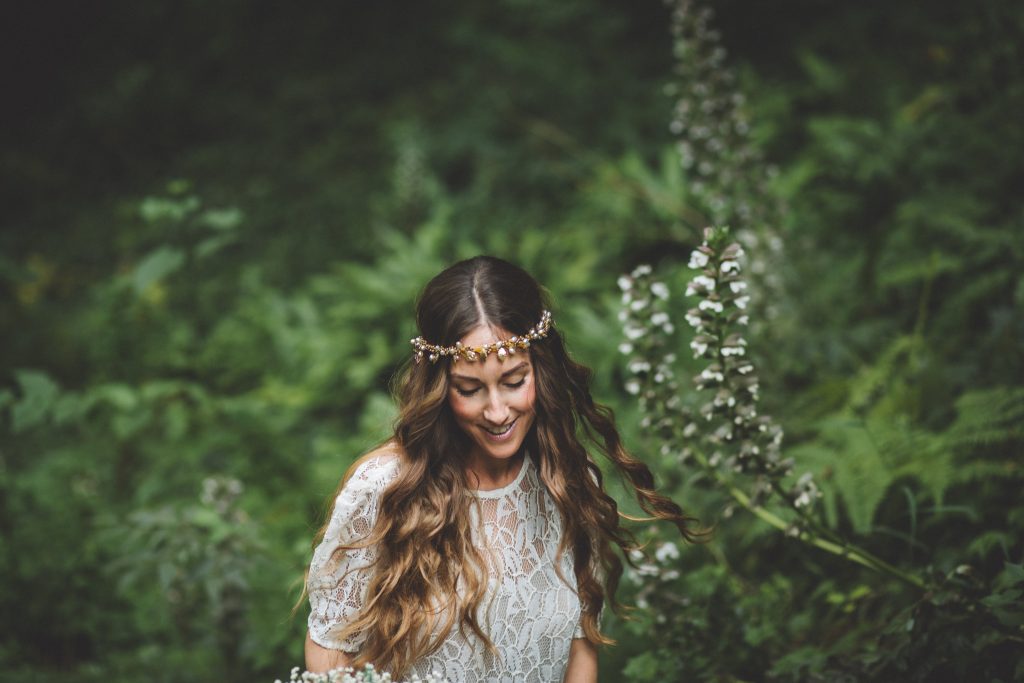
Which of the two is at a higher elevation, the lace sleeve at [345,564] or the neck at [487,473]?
the neck at [487,473]

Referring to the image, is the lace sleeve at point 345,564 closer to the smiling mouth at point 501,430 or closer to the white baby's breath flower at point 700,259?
the smiling mouth at point 501,430

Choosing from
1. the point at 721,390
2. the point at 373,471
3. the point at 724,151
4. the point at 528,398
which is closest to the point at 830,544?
the point at 721,390

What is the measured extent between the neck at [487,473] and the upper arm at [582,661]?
55 centimetres

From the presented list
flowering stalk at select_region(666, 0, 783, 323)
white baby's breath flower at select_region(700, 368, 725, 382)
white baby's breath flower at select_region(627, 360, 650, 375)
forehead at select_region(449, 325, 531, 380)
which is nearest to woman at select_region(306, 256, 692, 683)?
forehead at select_region(449, 325, 531, 380)

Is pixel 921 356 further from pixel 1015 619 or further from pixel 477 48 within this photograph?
pixel 477 48

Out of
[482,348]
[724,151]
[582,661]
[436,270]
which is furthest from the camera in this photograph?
[436,270]

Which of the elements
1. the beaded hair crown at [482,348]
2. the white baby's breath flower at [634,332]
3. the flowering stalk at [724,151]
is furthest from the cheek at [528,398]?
the flowering stalk at [724,151]

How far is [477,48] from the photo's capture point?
27.8 feet

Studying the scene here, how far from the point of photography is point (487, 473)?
8.11 feet

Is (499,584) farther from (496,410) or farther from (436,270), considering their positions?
(436,270)

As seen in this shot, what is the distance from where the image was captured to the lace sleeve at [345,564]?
2.30m

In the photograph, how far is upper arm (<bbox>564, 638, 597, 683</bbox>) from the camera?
2572mm

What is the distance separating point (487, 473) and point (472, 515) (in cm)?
13

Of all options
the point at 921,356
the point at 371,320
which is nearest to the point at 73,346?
the point at 371,320
